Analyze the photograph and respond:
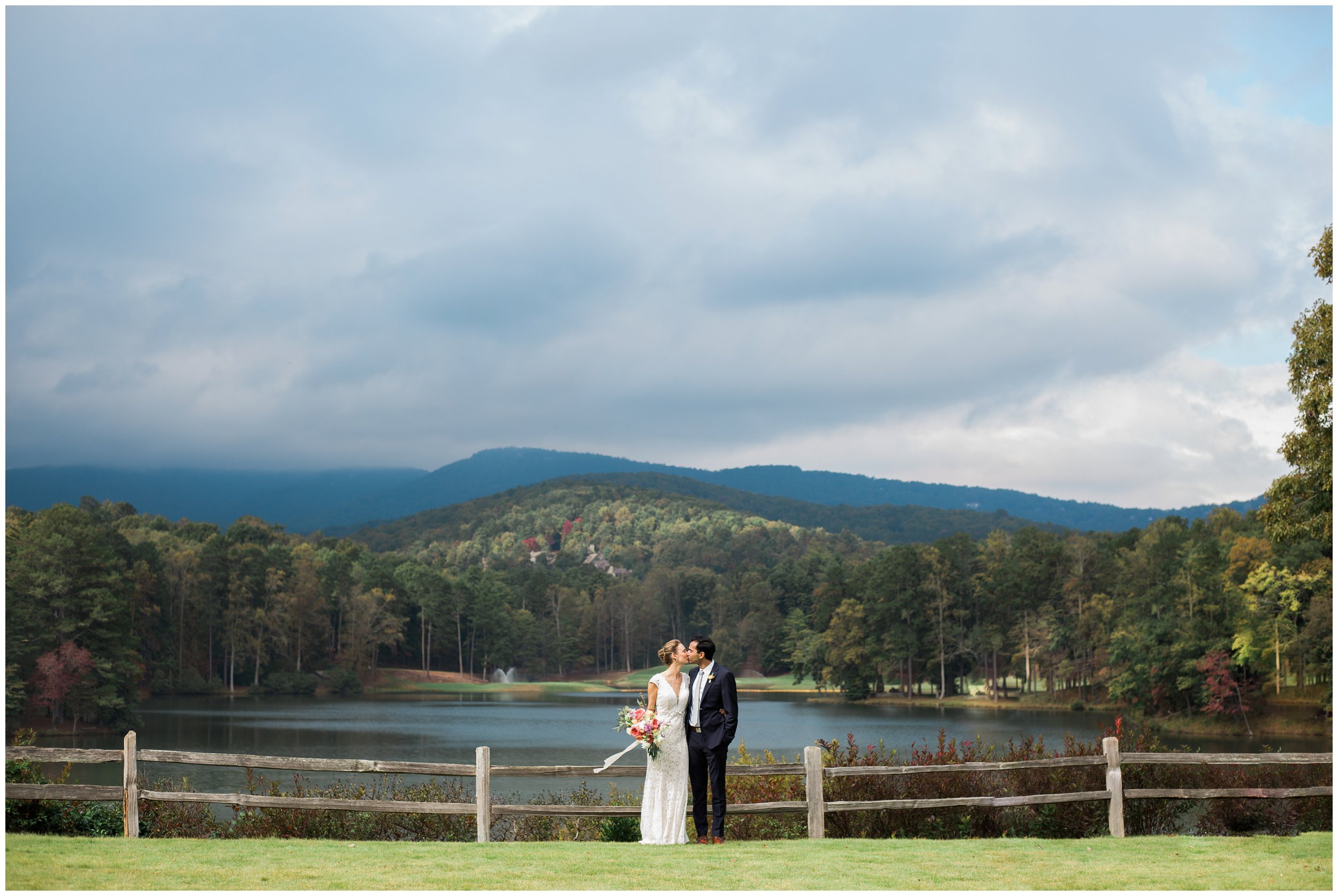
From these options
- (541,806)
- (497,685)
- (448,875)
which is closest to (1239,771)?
(541,806)

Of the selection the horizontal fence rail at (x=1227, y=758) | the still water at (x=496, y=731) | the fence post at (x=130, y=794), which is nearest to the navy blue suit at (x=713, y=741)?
the horizontal fence rail at (x=1227, y=758)

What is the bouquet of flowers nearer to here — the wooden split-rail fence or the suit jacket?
the suit jacket

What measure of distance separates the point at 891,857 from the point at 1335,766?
430 centimetres

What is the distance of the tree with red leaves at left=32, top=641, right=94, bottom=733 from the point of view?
1848 inches

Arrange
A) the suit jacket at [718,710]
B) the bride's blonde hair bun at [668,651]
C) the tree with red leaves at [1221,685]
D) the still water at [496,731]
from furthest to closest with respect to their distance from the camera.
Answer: the tree with red leaves at [1221,685], the still water at [496,731], the suit jacket at [718,710], the bride's blonde hair bun at [668,651]

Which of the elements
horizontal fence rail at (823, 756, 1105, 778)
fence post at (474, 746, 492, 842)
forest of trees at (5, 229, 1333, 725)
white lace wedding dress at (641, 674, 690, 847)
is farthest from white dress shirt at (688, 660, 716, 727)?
forest of trees at (5, 229, 1333, 725)

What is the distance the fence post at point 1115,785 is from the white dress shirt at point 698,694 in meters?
4.80

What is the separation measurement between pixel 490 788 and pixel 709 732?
97.8 inches

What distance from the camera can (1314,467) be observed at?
2045cm

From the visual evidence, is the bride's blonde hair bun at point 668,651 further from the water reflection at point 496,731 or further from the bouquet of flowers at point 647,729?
the water reflection at point 496,731

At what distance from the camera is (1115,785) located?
39.4 ft

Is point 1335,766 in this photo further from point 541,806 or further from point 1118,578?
point 1118,578

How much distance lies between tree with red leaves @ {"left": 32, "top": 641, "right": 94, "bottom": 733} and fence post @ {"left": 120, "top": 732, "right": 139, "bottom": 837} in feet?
138

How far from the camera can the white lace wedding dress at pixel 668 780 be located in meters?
10.8
